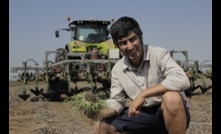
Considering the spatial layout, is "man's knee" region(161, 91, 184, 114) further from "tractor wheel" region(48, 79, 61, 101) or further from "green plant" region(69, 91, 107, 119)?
"tractor wheel" region(48, 79, 61, 101)

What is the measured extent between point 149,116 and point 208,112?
5.26 meters

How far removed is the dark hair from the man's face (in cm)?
4

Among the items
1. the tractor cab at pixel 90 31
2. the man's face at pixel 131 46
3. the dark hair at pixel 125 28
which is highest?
the tractor cab at pixel 90 31

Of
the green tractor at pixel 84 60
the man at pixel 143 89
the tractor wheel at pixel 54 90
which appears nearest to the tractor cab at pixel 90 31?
the green tractor at pixel 84 60

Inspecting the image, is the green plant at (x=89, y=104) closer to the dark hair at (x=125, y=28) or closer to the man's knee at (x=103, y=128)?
the man's knee at (x=103, y=128)

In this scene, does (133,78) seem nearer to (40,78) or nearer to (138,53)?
(138,53)

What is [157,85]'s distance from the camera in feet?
10.5

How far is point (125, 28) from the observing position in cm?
338

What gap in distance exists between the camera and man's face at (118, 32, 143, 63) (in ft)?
11.1

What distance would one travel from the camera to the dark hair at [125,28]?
3381mm

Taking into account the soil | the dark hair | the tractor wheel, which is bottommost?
the soil

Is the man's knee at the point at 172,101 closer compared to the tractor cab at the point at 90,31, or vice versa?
the man's knee at the point at 172,101

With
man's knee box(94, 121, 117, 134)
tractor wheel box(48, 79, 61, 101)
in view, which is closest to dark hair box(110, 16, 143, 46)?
man's knee box(94, 121, 117, 134)
